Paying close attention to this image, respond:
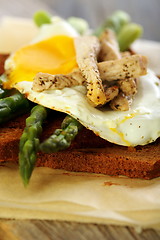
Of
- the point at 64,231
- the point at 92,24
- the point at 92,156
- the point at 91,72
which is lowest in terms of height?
the point at 92,24

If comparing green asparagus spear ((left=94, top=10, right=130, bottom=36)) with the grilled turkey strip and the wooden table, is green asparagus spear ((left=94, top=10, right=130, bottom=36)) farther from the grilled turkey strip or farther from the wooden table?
the grilled turkey strip

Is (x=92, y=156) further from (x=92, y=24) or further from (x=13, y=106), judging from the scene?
(x=92, y=24)

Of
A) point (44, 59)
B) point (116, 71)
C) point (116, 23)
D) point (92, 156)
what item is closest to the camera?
point (92, 156)

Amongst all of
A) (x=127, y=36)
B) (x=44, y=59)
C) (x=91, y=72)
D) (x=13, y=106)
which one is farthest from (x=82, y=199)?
(x=127, y=36)

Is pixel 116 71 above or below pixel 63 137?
above

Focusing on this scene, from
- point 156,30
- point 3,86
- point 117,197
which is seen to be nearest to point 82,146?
point 117,197

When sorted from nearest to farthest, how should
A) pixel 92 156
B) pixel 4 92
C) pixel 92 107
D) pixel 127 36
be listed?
pixel 92 156, pixel 92 107, pixel 4 92, pixel 127 36

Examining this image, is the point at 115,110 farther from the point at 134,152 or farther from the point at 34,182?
the point at 34,182

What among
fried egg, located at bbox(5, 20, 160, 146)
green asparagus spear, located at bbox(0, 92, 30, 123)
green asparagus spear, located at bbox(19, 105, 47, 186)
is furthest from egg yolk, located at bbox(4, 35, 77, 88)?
green asparagus spear, located at bbox(19, 105, 47, 186)
